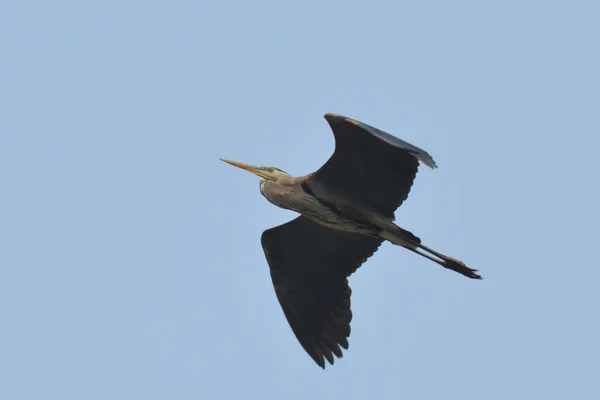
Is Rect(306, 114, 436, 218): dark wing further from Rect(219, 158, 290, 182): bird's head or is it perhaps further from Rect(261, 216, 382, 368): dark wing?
Rect(261, 216, 382, 368): dark wing

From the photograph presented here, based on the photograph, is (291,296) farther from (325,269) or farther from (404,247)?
(404,247)

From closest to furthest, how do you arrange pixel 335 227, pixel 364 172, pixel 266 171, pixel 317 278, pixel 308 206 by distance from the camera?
pixel 364 172 → pixel 308 206 → pixel 335 227 → pixel 266 171 → pixel 317 278

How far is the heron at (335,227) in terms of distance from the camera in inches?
557

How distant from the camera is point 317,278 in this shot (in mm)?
15891

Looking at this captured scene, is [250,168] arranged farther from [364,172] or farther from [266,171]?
[364,172]

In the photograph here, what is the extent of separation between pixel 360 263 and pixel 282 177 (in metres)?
1.78

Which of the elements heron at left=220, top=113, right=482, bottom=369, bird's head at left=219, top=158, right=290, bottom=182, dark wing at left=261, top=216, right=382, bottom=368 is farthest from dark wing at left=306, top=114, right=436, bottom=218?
dark wing at left=261, top=216, right=382, bottom=368

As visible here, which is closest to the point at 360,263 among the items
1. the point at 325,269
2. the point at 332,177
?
the point at 325,269

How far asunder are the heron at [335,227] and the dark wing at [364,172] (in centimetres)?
1

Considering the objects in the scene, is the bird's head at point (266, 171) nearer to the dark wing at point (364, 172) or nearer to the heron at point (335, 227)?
the heron at point (335, 227)

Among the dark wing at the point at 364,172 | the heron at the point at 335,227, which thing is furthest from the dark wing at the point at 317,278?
the dark wing at the point at 364,172

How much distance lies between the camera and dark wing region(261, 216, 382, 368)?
51.5 ft

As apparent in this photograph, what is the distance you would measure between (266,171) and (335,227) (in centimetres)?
122

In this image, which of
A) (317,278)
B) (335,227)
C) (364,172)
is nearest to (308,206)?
(335,227)
